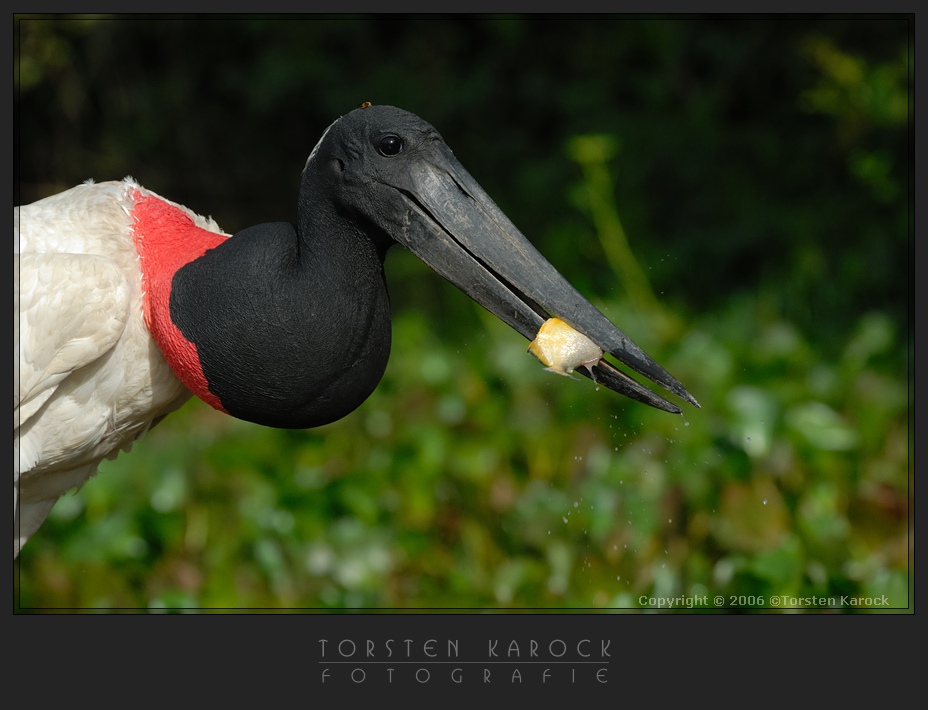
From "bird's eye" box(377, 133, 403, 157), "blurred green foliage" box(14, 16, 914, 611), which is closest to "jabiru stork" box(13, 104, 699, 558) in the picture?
"bird's eye" box(377, 133, 403, 157)

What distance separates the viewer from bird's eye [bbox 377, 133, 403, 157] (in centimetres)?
212

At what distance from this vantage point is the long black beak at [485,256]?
213 centimetres

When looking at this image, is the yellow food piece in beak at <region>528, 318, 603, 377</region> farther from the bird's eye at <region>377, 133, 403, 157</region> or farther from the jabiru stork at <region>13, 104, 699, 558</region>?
the bird's eye at <region>377, 133, 403, 157</region>

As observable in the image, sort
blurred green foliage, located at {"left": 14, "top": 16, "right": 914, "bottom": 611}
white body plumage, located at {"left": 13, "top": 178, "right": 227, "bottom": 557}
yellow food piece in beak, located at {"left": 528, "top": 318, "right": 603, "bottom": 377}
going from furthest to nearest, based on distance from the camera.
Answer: blurred green foliage, located at {"left": 14, "top": 16, "right": 914, "bottom": 611}
white body plumage, located at {"left": 13, "top": 178, "right": 227, "bottom": 557}
yellow food piece in beak, located at {"left": 528, "top": 318, "right": 603, "bottom": 377}

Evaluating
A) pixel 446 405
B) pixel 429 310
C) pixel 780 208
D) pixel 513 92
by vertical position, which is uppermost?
pixel 513 92

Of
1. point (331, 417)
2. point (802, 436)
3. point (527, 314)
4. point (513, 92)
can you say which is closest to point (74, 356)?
point (331, 417)

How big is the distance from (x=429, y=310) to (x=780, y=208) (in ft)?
6.06

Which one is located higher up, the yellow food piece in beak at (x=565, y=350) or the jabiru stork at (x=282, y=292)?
the jabiru stork at (x=282, y=292)

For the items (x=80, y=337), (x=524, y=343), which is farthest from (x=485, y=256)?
(x=524, y=343)

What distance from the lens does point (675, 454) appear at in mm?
3768

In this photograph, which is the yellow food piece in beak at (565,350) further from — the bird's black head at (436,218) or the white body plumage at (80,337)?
the white body plumage at (80,337)

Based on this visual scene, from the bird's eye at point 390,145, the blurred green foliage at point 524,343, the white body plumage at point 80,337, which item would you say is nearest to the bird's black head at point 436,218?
the bird's eye at point 390,145

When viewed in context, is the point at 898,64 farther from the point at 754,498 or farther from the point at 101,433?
the point at 101,433


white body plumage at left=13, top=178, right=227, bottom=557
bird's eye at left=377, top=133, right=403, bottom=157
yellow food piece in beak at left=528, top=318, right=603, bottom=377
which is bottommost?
yellow food piece in beak at left=528, top=318, right=603, bottom=377
